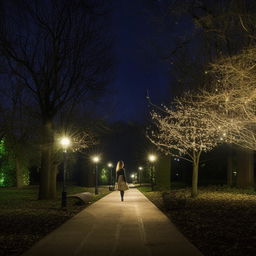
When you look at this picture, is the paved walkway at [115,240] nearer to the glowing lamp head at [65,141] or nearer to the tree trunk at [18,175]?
the glowing lamp head at [65,141]

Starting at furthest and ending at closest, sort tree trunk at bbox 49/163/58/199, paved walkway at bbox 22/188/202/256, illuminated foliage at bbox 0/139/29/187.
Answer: illuminated foliage at bbox 0/139/29/187
tree trunk at bbox 49/163/58/199
paved walkway at bbox 22/188/202/256

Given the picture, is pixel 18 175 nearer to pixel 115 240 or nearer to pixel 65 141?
pixel 65 141

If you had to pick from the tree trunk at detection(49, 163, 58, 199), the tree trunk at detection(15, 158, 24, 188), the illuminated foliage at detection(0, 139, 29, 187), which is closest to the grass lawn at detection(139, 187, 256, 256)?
the tree trunk at detection(49, 163, 58, 199)

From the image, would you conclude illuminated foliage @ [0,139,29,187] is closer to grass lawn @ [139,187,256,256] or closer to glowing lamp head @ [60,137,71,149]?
glowing lamp head @ [60,137,71,149]

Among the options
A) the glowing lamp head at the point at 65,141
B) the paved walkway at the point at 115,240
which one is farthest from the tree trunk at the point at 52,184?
the paved walkway at the point at 115,240

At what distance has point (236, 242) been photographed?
776cm

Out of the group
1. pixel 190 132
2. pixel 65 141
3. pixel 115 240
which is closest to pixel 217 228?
pixel 115 240

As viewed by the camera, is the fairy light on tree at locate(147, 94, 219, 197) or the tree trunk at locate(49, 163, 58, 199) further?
the tree trunk at locate(49, 163, 58, 199)

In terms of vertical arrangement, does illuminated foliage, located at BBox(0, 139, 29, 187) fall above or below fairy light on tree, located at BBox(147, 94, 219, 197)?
below

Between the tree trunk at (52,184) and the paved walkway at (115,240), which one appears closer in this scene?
the paved walkway at (115,240)

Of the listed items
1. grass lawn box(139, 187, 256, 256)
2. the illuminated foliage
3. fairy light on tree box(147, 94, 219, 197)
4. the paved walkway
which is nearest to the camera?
the paved walkway

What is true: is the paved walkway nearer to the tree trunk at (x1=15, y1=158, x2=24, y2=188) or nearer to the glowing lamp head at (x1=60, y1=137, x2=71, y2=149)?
the glowing lamp head at (x1=60, y1=137, x2=71, y2=149)

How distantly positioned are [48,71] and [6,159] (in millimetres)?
25846

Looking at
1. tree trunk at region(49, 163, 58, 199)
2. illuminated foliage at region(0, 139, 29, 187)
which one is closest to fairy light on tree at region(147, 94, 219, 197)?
tree trunk at region(49, 163, 58, 199)
